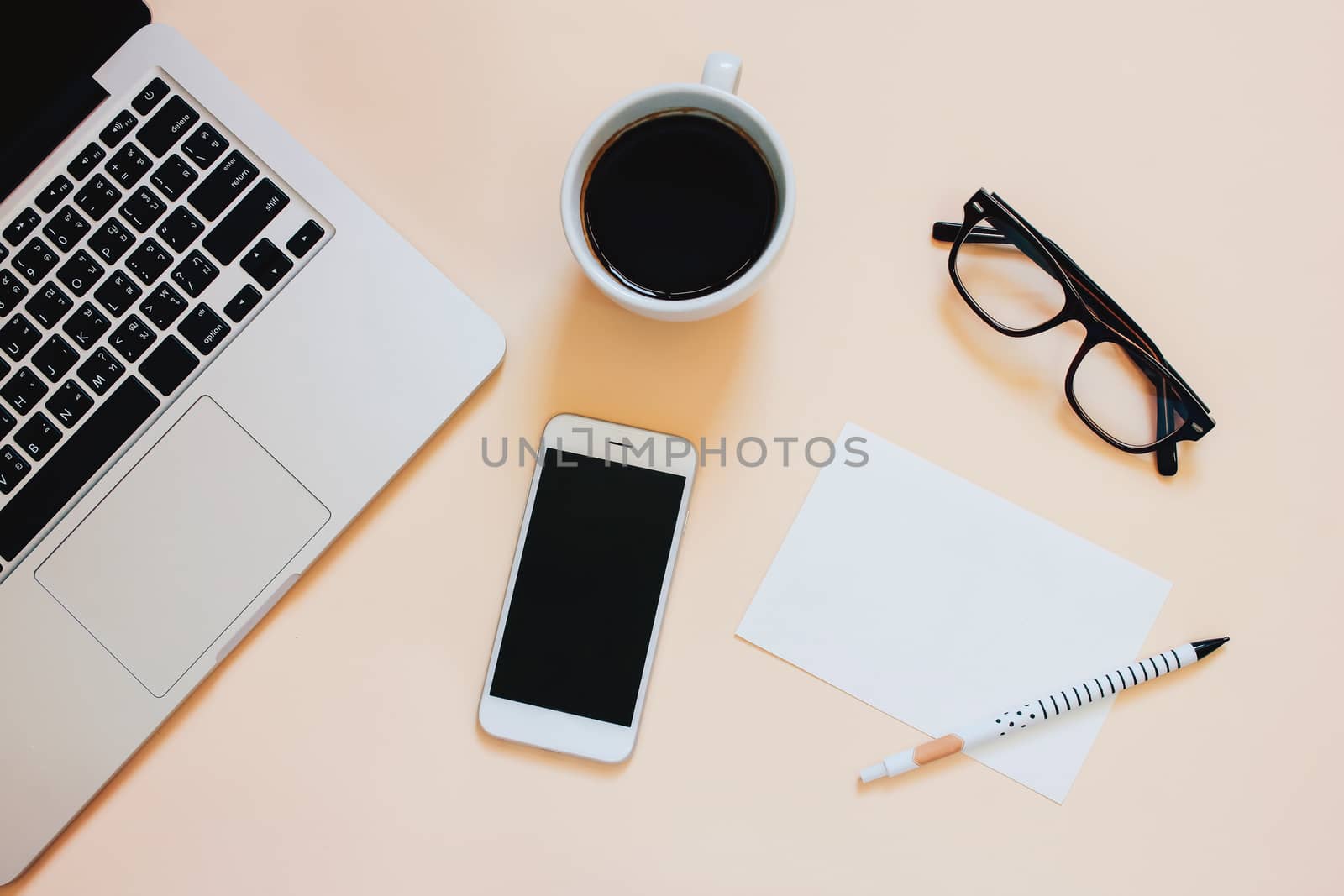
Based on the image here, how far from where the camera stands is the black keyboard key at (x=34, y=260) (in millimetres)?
523

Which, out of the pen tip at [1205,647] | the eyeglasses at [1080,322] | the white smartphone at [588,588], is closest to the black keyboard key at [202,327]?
the white smartphone at [588,588]

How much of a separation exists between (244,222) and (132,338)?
103 millimetres

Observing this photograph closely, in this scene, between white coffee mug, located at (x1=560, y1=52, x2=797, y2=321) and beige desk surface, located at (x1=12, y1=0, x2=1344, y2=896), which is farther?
beige desk surface, located at (x1=12, y1=0, x2=1344, y2=896)

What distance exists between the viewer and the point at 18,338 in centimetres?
52

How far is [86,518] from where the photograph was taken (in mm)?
527

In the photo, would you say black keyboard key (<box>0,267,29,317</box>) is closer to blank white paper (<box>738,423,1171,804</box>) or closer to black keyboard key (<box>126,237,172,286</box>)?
black keyboard key (<box>126,237,172,286</box>)

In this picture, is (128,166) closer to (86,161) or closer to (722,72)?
(86,161)

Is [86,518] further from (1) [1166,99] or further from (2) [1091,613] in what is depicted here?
(1) [1166,99]

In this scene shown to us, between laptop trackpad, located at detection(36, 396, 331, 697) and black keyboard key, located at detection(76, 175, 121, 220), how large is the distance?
0.14 m

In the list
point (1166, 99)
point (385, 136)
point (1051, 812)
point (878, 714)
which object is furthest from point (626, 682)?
point (1166, 99)

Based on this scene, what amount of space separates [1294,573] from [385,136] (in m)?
0.74

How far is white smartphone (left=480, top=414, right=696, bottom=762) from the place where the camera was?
0.57 metres

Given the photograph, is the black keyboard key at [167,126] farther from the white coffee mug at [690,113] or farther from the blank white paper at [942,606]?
the blank white paper at [942,606]

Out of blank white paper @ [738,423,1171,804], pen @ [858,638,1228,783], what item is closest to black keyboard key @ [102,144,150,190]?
blank white paper @ [738,423,1171,804]
